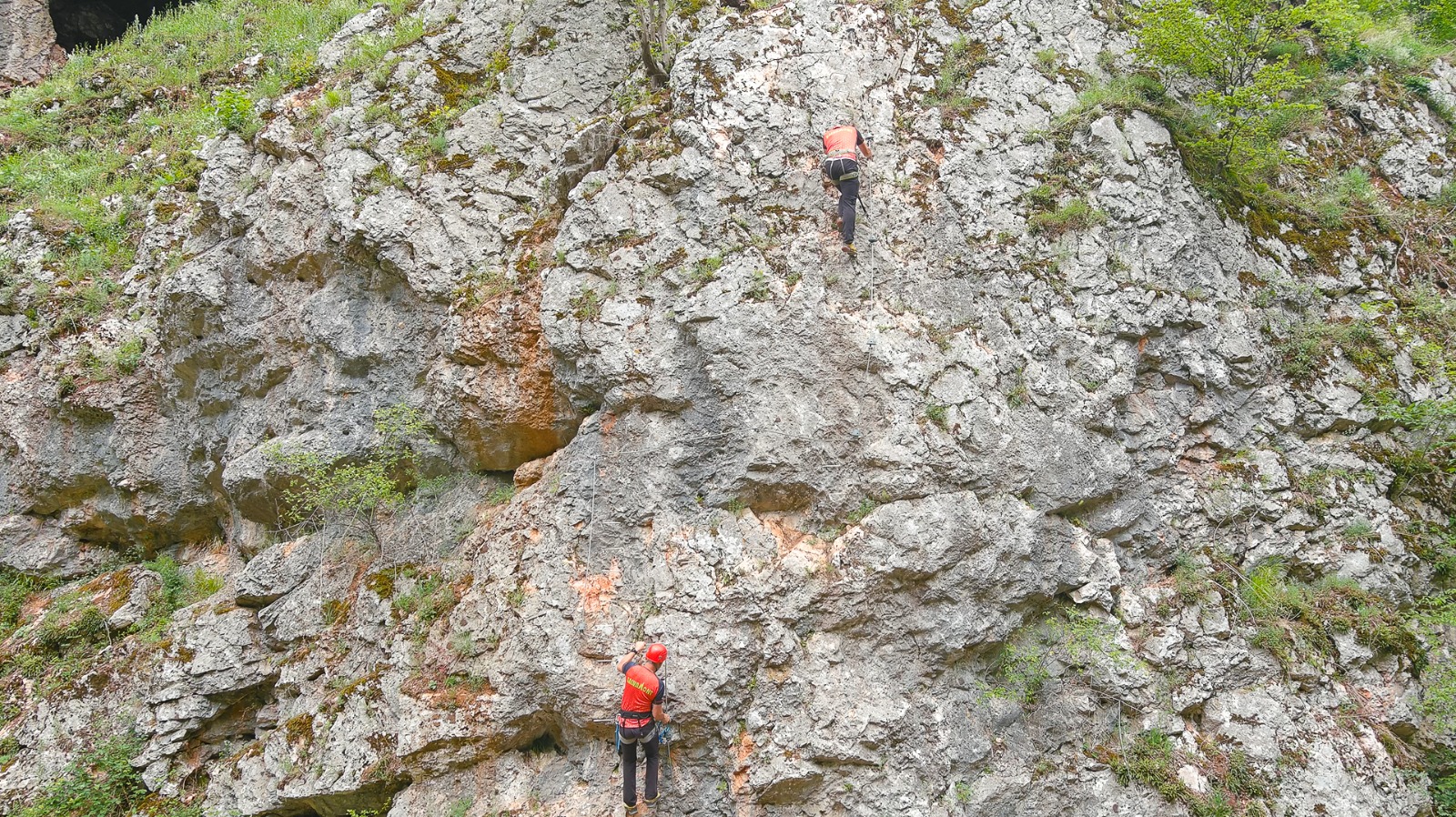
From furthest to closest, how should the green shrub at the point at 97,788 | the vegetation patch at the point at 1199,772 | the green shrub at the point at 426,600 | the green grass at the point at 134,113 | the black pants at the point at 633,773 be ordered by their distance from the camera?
the green grass at the point at 134,113 < the green shrub at the point at 97,788 < the green shrub at the point at 426,600 < the vegetation patch at the point at 1199,772 < the black pants at the point at 633,773

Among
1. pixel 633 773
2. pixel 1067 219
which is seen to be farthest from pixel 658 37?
pixel 633 773

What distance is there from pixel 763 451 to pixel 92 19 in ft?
65.3

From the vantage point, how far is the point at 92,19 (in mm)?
16969

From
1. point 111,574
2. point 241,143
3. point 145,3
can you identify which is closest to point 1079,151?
point 241,143

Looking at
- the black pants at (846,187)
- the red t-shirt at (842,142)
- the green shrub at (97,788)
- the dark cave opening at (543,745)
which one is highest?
the red t-shirt at (842,142)

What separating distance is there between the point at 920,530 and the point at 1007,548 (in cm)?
86

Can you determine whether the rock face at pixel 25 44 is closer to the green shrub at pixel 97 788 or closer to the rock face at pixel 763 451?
the rock face at pixel 763 451

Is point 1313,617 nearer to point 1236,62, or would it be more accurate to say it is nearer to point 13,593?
point 1236,62

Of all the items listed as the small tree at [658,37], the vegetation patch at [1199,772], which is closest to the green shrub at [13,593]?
the small tree at [658,37]

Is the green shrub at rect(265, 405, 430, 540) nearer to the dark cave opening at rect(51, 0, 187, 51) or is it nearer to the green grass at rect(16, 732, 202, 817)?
the green grass at rect(16, 732, 202, 817)

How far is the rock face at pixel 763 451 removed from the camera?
22.2 ft

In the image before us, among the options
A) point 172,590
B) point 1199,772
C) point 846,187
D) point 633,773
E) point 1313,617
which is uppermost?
point 846,187

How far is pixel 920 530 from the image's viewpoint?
684 cm

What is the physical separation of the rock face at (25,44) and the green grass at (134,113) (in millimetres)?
702
